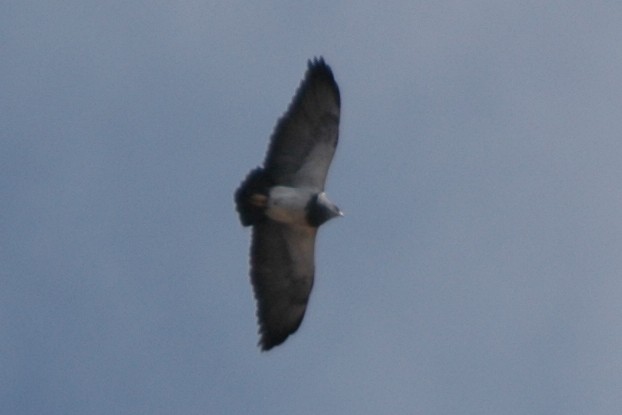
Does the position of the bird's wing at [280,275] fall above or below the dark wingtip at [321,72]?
below

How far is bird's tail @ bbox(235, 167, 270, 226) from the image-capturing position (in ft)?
118

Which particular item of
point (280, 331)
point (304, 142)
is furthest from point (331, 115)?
point (280, 331)

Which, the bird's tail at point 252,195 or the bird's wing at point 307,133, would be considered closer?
the bird's tail at point 252,195

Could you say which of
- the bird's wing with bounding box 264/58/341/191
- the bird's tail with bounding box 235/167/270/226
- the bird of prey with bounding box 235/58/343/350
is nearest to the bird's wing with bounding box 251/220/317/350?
the bird of prey with bounding box 235/58/343/350

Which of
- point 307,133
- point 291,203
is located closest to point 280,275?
point 291,203

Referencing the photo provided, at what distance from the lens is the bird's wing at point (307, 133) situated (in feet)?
119

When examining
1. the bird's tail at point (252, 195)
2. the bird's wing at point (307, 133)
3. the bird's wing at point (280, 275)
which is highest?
the bird's wing at point (307, 133)

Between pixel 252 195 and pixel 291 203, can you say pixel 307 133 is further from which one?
pixel 252 195

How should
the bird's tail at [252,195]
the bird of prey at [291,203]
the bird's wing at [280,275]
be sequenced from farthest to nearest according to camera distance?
the bird's wing at [280,275], the bird of prey at [291,203], the bird's tail at [252,195]

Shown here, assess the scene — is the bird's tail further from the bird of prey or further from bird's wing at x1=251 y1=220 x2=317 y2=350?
bird's wing at x1=251 y1=220 x2=317 y2=350

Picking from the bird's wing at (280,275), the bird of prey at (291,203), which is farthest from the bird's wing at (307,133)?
the bird's wing at (280,275)

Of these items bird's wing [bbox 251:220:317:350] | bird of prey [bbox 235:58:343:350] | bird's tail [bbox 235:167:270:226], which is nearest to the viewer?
bird's tail [bbox 235:167:270:226]

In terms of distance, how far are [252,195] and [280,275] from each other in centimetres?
156

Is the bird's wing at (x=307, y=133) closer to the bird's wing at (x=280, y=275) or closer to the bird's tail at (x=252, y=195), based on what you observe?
the bird's tail at (x=252, y=195)
